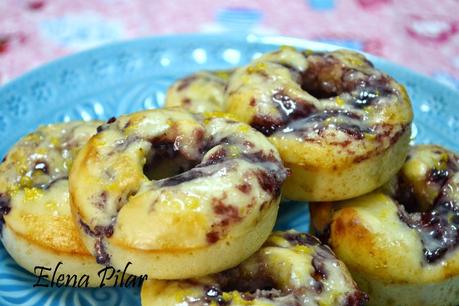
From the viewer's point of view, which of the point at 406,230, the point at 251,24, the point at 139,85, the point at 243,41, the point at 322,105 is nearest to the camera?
the point at 406,230

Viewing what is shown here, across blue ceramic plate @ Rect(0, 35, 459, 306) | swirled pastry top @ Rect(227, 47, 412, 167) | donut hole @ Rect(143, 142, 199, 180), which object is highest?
swirled pastry top @ Rect(227, 47, 412, 167)

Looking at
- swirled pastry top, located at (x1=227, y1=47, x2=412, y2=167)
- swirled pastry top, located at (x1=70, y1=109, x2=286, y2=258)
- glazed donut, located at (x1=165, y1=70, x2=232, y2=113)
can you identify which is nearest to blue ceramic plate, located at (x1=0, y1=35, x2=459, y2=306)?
Answer: glazed donut, located at (x1=165, y1=70, x2=232, y2=113)

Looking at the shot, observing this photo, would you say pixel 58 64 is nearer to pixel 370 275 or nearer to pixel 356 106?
pixel 356 106

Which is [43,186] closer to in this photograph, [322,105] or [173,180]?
[173,180]

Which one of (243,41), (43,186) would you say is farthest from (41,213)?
(243,41)

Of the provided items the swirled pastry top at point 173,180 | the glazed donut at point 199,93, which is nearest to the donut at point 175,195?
the swirled pastry top at point 173,180

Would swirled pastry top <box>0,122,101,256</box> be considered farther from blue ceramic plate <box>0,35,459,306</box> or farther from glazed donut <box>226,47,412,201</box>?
glazed donut <box>226,47,412,201</box>
